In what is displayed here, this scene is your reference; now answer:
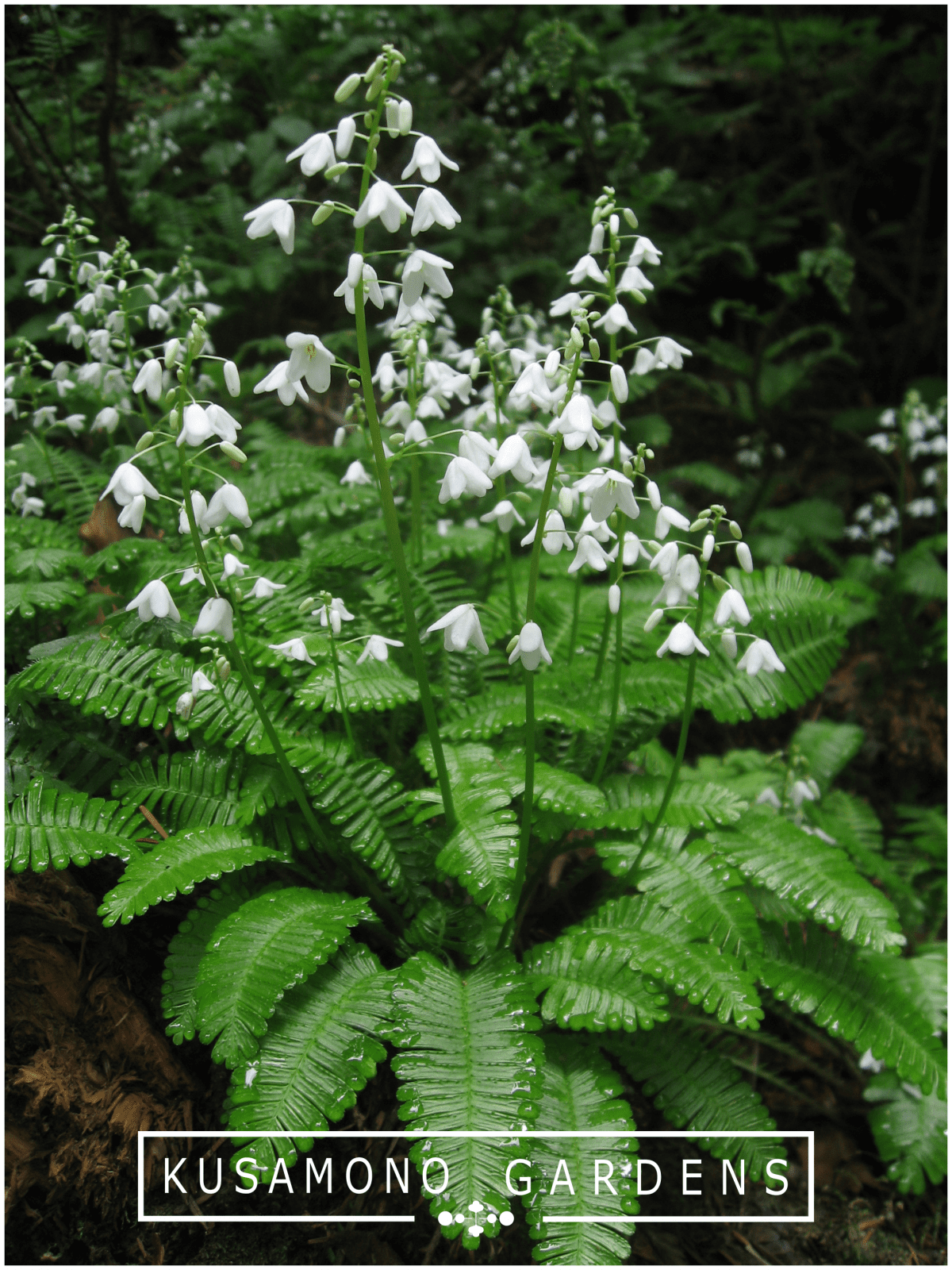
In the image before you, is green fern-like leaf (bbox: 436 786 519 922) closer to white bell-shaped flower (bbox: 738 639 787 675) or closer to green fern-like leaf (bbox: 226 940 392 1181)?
green fern-like leaf (bbox: 226 940 392 1181)

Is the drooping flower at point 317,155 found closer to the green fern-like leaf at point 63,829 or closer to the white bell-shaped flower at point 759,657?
the white bell-shaped flower at point 759,657

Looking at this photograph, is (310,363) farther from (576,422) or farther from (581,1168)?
(581,1168)

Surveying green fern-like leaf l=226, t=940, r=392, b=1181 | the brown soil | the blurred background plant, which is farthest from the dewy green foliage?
the blurred background plant

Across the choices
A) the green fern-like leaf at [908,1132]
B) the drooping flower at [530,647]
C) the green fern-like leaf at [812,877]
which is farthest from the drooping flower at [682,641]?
the green fern-like leaf at [908,1132]

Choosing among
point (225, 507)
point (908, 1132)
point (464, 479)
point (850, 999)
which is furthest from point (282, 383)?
point (908, 1132)

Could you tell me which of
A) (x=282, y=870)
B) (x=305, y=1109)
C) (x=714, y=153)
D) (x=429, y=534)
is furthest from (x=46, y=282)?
(x=714, y=153)

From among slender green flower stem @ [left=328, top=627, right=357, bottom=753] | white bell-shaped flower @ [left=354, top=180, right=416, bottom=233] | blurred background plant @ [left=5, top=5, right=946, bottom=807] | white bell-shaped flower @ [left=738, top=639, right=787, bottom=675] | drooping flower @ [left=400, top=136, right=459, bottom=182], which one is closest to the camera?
white bell-shaped flower @ [left=354, top=180, right=416, bottom=233]

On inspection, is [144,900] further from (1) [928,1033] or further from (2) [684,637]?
(1) [928,1033]
